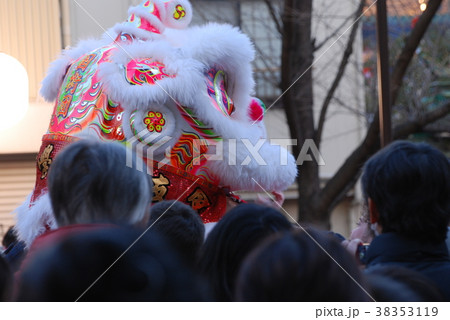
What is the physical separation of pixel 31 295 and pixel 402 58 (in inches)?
159

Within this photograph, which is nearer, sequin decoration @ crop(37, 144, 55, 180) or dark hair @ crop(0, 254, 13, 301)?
dark hair @ crop(0, 254, 13, 301)

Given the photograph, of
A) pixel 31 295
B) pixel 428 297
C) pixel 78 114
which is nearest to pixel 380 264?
pixel 428 297

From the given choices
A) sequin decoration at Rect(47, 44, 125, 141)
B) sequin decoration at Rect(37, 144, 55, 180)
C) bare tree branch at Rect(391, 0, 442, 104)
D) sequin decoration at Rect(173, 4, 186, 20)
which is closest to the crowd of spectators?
sequin decoration at Rect(47, 44, 125, 141)

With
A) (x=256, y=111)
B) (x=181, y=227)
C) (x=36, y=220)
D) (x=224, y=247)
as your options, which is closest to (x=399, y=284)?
(x=224, y=247)

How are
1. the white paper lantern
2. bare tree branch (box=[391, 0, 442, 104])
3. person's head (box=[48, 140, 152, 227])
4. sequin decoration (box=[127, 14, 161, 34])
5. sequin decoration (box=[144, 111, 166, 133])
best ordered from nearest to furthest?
person's head (box=[48, 140, 152, 227]), sequin decoration (box=[144, 111, 166, 133]), sequin decoration (box=[127, 14, 161, 34]), the white paper lantern, bare tree branch (box=[391, 0, 442, 104])

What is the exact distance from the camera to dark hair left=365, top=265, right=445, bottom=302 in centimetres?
160

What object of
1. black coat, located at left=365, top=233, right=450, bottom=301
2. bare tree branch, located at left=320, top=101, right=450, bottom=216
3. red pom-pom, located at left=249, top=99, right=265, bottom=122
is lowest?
bare tree branch, located at left=320, top=101, right=450, bottom=216

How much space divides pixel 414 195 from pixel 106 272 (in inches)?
33.9

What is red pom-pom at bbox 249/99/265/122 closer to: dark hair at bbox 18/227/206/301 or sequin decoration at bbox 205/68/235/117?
sequin decoration at bbox 205/68/235/117

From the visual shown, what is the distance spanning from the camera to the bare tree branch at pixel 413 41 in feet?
16.0

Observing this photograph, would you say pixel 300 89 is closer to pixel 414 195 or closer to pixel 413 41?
pixel 413 41

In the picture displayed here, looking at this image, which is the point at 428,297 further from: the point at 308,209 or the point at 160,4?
the point at 308,209
